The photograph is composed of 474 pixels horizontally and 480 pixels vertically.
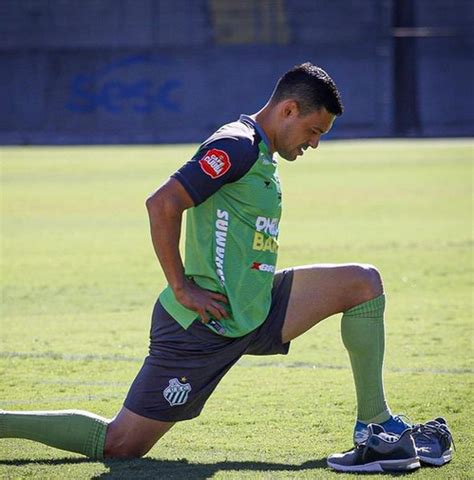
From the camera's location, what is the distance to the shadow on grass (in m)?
5.41

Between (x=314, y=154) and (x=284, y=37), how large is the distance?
1588 cm

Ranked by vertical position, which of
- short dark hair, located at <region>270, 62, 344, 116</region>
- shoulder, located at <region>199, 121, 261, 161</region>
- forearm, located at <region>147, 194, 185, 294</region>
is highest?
short dark hair, located at <region>270, 62, 344, 116</region>

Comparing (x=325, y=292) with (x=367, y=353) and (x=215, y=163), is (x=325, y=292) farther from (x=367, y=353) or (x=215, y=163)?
(x=215, y=163)

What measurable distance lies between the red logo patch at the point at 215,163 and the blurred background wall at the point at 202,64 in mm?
39851

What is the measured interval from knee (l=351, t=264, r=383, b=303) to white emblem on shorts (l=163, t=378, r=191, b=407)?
87 centimetres

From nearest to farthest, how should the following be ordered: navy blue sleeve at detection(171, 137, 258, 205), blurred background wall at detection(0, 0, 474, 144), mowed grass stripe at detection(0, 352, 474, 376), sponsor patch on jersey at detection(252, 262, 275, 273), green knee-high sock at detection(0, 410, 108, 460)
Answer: navy blue sleeve at detection(171, 137, 258, 205), sponsor patch on jersey at detection(252, 262, 275, 273), green knee-high sock at detection(0, 410, 108, 460), mowed grass stripe at detection(0, 352, 474, 376), blurred background wall at detection(0, 0, 474, 144)

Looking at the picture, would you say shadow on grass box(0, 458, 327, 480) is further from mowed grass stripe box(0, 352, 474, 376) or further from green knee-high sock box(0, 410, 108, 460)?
mowed grass stripe box(0, 352, 474, 376)

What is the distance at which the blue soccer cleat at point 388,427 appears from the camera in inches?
220

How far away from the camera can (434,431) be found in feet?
18.6

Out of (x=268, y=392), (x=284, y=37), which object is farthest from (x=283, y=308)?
(x=284, y=37)

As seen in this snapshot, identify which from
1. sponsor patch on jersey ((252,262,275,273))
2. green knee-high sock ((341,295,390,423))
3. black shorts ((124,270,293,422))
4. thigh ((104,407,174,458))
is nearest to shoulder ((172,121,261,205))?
sponsor patch on jersey ((252,262,275,273))

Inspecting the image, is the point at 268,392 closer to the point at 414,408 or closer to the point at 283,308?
the point at 414,408

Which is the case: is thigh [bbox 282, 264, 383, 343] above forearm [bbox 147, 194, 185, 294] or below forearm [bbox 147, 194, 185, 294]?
below

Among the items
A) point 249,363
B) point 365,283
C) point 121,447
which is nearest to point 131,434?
point 121,447
